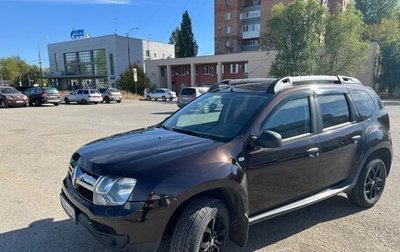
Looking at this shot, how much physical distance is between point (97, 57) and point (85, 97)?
144 ft

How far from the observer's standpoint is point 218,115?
3861 mm

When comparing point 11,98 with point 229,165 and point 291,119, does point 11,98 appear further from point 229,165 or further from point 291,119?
point 229,165

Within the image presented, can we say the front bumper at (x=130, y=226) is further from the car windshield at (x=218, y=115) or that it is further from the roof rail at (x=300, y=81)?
the roof rail at (x=300, y=81)

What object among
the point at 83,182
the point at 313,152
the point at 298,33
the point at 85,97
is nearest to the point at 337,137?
the point at 313,152

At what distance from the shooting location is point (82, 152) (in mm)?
3170

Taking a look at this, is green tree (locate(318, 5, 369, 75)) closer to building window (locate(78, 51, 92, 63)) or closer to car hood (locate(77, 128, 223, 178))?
car hood (locate(77, 128, 223, 178))

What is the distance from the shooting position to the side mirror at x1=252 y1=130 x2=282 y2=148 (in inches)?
115

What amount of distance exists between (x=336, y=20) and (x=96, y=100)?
2568 centimetres

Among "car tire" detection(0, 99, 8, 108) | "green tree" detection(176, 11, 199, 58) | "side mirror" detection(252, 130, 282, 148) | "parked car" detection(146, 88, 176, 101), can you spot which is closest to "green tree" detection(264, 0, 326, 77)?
"parked car" detection(146, 88, 176, 101)

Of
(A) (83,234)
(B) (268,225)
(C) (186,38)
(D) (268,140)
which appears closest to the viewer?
(D) (268,140)

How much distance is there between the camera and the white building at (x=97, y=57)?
6750 centimetres

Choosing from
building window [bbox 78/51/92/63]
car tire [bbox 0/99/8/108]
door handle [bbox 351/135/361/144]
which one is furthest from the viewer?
building window [bbox 78/51/92/63]

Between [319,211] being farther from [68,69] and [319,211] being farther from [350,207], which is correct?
[68,69]

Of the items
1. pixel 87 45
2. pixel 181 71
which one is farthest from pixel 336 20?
pixel 87 45
